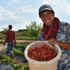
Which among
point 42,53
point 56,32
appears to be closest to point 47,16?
point 56,32

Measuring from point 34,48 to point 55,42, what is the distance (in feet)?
1.01

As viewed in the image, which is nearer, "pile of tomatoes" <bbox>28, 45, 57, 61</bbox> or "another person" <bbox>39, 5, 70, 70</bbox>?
"pile of tomatoes" <bbox>28, 45, 57, 61</bbox>

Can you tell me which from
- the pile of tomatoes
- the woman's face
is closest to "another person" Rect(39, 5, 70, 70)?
the woman's face

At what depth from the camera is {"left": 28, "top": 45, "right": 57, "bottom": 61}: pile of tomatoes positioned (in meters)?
5.27

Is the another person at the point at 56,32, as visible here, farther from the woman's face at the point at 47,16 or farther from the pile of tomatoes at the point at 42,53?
the pile of tomatoes at the point at 42,53

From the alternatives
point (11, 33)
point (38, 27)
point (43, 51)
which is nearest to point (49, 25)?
point (43, 51)

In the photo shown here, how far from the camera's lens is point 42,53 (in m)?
5.34

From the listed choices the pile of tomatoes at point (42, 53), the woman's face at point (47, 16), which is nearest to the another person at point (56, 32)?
the woman's face at point (47, 16)

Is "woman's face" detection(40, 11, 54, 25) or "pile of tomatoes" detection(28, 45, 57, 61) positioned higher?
"woman's face" detection(40, 11, 54, 25)

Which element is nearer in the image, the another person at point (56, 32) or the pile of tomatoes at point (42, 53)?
the pile of tomatoes at point (42, 53)

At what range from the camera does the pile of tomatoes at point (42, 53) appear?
5266 mm

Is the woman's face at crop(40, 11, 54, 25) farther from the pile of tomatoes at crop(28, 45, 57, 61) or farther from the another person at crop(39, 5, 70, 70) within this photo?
the pile of tomatoes at crop(28, 45, 57, 61)

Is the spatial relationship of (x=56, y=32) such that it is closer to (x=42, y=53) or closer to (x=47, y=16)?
(x=47, y=16)

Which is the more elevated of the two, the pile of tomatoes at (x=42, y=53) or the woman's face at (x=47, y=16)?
the woman's face at (x=47, y=16)
